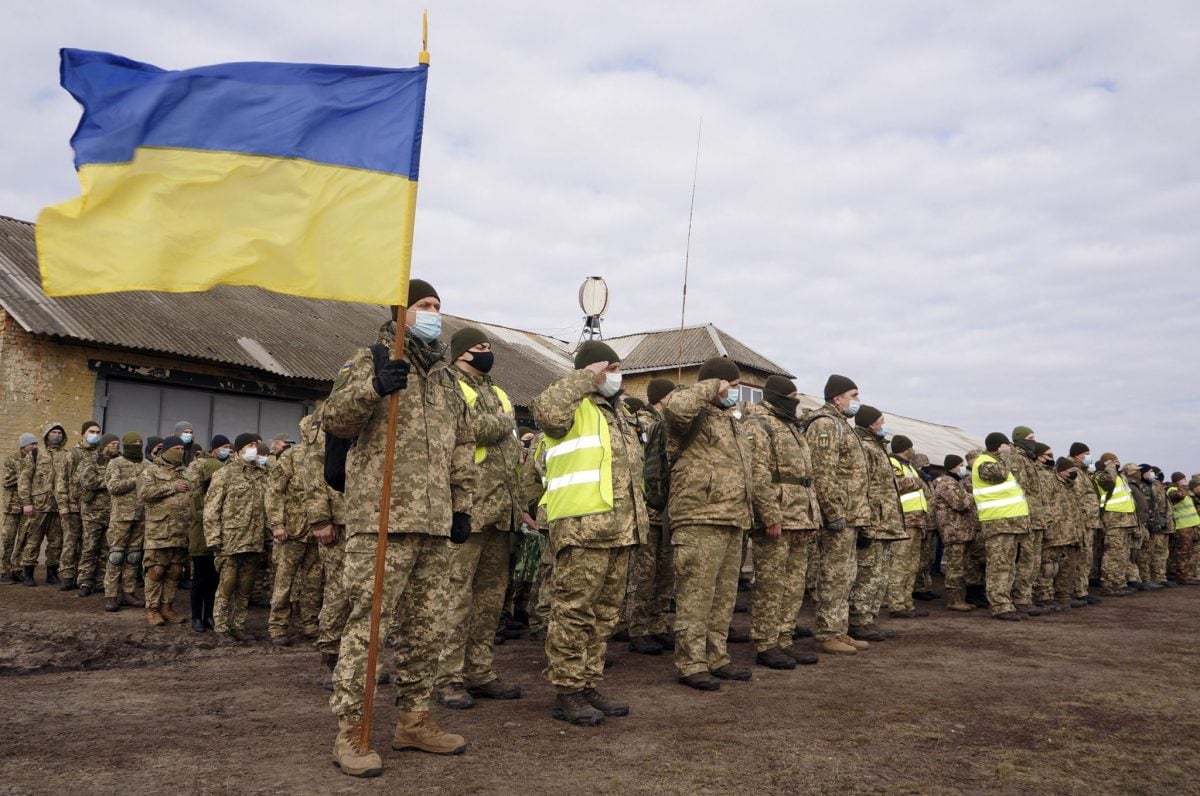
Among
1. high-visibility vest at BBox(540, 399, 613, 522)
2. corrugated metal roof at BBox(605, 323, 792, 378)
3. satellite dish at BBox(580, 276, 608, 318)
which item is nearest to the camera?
high-visibility vest at BBox(540, 399, 613, 522)

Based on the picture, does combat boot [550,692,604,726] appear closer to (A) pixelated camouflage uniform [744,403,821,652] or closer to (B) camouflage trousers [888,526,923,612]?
(A) pixelated camouflage uniform [744,403,821,652]

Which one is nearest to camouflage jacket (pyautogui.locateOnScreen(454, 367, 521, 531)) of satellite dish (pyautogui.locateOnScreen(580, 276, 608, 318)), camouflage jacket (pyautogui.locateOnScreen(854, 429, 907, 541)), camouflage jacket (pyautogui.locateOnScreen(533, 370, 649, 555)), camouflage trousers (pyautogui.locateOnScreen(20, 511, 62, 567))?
camouflage jacket (pyautogui.locateOnScreen(533, 370, 649, 555))

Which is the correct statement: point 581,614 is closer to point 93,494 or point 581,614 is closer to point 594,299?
point 93,494

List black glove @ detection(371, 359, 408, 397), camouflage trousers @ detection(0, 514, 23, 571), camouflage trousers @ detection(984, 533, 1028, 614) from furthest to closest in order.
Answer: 1. camouflage trousers @ detection(0, 514, 23, 571)
2. camouflage trousers @ detection(984, 533, 1028, 614)
3. black glove @ detection(371, 359, 408, 397)

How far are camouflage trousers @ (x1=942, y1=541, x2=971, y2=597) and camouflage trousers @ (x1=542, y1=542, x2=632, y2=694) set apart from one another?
25.5 feet

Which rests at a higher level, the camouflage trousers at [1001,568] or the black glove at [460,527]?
the black glove at [460,527]

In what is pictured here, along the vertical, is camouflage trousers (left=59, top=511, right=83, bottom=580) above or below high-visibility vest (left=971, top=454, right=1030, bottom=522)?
below

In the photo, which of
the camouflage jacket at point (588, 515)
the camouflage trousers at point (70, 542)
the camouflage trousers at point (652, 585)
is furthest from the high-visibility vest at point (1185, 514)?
the camouflage trousers at point (70, 542)

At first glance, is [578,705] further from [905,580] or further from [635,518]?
[905,580]

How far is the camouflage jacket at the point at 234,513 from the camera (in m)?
8.35

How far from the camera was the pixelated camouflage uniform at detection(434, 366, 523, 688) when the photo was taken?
546cm

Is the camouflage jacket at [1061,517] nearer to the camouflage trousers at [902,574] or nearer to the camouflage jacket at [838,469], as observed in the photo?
the camouflage trousers at [902,574]

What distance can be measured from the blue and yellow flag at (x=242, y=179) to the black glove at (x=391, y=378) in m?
0.36

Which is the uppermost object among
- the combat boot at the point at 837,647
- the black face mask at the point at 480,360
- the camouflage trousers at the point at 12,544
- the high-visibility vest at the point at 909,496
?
the black face mask at the point at 480,360
